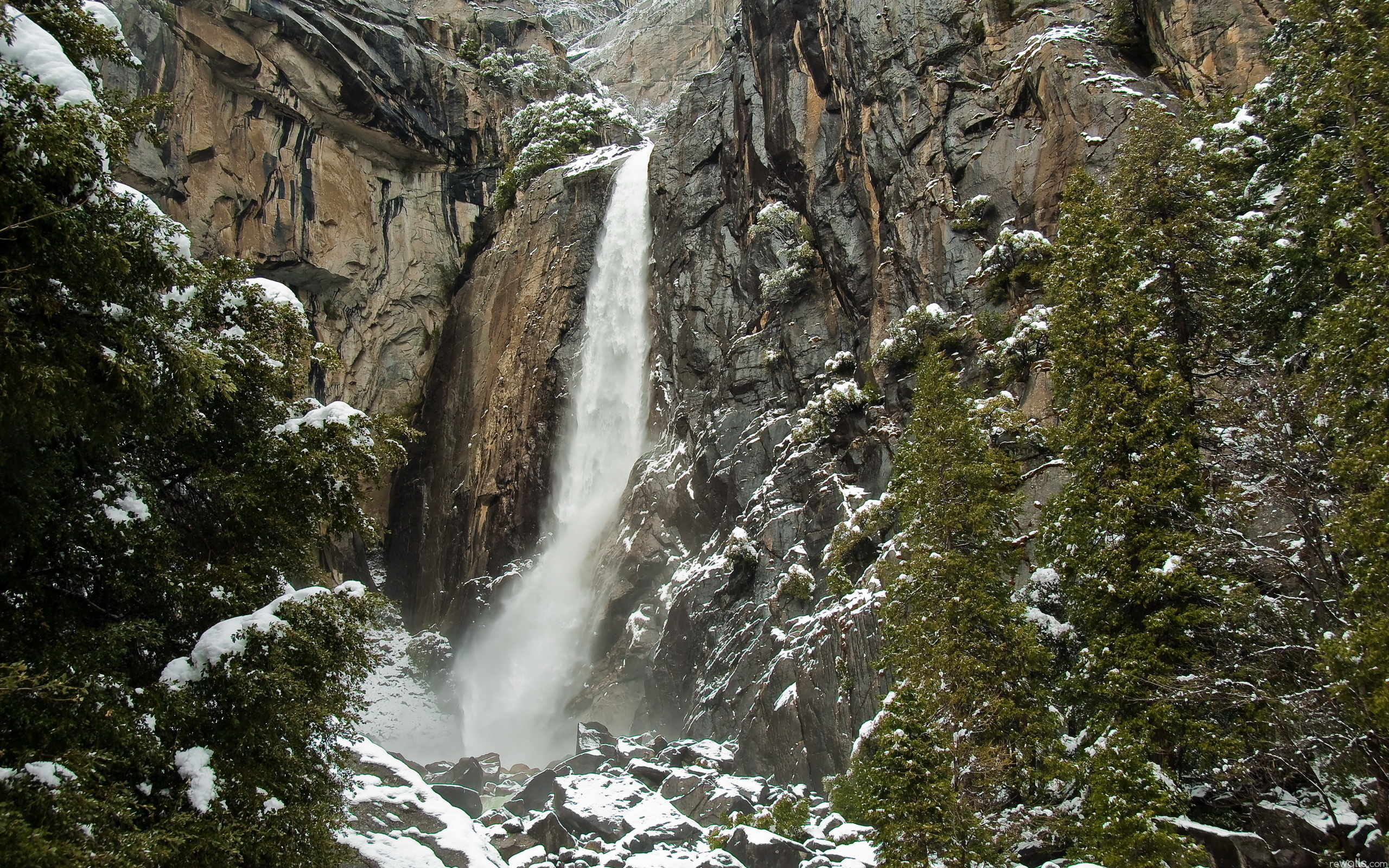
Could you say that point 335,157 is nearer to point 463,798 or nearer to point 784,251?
point 784,251

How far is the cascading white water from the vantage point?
3594cm

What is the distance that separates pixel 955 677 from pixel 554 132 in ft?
148

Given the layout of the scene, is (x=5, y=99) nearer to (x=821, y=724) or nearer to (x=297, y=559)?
(x=297, y=559)

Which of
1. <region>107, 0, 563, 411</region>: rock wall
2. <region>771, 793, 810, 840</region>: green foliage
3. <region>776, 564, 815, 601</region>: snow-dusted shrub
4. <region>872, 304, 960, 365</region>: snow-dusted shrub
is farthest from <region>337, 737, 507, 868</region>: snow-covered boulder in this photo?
<region>107, 0, 563, 411</region>: rock wall

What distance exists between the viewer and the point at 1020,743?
14820 mm

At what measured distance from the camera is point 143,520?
32.7 feet

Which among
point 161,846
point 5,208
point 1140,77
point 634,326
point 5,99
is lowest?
point 161,846

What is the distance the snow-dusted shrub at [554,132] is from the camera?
50.4 metres

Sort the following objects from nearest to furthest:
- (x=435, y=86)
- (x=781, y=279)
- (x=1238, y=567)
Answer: (x=1238, y=567) < (x=781, y=279) < (x=435, y=86)

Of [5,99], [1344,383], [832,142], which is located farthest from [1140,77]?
[5,99]

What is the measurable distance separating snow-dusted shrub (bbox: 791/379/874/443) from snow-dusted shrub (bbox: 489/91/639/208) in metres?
29.4

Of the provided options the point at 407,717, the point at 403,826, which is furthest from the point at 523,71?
the point at 403,826

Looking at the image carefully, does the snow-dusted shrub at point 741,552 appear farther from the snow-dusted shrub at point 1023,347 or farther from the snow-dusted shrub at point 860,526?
the snow-dusted shrub at point 1023,347

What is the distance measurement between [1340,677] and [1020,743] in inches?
199
